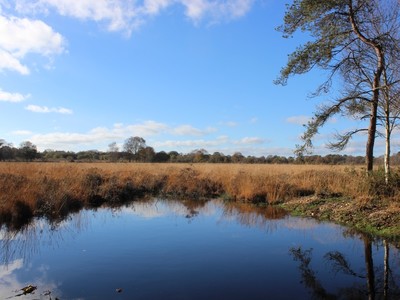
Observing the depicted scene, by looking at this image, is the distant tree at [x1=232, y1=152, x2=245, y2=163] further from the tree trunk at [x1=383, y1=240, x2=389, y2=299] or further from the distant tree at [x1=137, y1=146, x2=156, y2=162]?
the tree trunk at [x1=383, y1=240, x2=389, y2=299]

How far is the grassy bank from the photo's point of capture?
12.9 metres

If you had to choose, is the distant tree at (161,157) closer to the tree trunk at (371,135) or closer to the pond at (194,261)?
the tree trunk at (371,135)

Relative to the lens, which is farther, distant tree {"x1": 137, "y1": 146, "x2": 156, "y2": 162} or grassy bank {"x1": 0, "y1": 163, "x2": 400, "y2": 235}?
distant tree {"x1": 137, "y1": 146, "x2": 156, "y2": 162}

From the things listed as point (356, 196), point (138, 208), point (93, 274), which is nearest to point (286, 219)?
point (356, 196)

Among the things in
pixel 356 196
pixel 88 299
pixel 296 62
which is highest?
pixel 296 62

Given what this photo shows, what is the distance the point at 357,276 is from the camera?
24.4ft

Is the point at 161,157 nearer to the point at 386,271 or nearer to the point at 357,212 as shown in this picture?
the point at 357,212

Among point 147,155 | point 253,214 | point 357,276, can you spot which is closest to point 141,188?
point 253,214

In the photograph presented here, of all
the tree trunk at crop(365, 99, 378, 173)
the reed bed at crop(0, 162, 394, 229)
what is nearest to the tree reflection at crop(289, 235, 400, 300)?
the reed bed at crop(0, 162, 394, 229)

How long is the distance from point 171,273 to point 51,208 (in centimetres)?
782

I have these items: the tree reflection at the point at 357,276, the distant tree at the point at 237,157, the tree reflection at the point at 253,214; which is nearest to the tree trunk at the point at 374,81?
the tree reflection at the point at 253,214

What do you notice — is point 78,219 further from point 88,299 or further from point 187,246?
point 88,299

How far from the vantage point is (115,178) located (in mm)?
22375

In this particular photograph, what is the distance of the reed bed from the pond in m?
1.34
